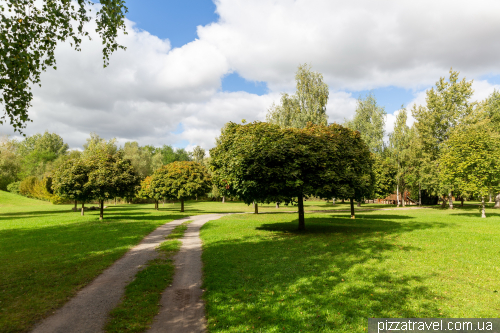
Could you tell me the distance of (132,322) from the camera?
18.1 feet

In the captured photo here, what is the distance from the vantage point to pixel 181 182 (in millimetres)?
33875

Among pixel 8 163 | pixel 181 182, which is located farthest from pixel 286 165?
pixel 8 163

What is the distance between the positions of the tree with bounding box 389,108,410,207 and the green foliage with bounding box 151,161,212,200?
34.9 metres

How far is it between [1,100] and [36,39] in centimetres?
213

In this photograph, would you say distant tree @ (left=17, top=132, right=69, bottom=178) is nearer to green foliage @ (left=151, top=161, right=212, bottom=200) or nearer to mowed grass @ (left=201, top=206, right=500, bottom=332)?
green foliage @ (left=151, top=161, right=212, bottom=200)

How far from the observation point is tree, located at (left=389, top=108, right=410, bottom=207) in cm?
4784

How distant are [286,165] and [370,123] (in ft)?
135

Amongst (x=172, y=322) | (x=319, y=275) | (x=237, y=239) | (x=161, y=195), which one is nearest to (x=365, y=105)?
(x=161, y=195)

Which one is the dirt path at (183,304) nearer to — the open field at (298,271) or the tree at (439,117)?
the open field at (298,271)

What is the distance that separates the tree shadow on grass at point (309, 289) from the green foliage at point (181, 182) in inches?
866

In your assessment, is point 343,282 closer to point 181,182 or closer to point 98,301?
point 98,301

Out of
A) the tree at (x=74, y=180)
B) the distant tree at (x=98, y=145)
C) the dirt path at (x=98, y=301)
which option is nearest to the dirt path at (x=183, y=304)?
the dirt path at (x=98, y=301)

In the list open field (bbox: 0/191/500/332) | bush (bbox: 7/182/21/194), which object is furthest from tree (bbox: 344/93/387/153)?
bush (bbox: 7/182/21/194)

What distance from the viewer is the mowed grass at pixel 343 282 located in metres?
5.69
